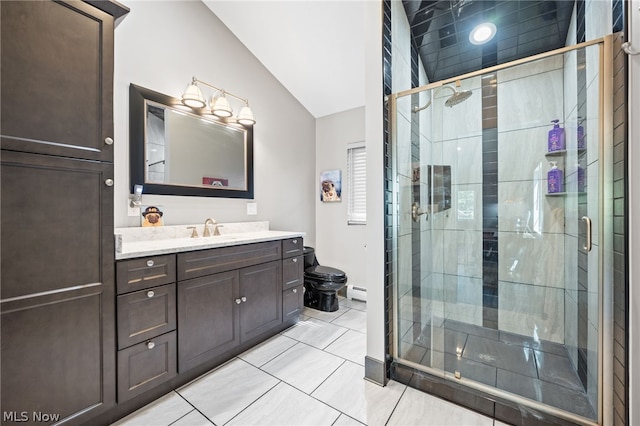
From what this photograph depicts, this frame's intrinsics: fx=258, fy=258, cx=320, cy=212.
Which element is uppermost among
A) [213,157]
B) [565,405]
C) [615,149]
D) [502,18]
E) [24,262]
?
[502,18]

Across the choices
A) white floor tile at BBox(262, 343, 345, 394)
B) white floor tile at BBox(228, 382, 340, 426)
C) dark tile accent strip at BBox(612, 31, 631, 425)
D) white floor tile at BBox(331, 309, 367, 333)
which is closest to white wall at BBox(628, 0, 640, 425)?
dark tile accent strip at BBox(612, 31, 631, 425)

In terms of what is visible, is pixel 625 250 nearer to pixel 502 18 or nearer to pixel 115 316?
pixel 502 18

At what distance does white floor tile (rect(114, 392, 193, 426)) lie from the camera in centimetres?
137

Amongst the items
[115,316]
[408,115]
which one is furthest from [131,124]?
[408,115]

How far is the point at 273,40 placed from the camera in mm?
2598

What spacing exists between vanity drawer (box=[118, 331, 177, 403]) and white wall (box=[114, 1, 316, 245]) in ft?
2.99

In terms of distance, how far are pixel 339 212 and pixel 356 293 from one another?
1.04 meters

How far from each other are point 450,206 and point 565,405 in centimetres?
148

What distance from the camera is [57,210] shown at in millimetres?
1175

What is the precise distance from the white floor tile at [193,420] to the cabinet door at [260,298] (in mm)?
586

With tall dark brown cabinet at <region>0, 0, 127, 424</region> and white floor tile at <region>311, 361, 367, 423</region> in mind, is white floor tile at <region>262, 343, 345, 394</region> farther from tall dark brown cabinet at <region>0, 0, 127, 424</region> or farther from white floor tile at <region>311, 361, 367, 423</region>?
tall dark brown cabinet at <region>0, 0, 127, 424</region>

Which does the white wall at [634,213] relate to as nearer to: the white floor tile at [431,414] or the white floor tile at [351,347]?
the white floor tile at [431,414]

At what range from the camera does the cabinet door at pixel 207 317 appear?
162 cm

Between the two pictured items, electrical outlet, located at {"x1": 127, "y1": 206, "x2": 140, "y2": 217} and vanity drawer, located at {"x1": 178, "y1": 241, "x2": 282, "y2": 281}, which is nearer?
vanity drawer, located at {"x1": 178, "y1": 241, "x2": 282, "y2": 281}
